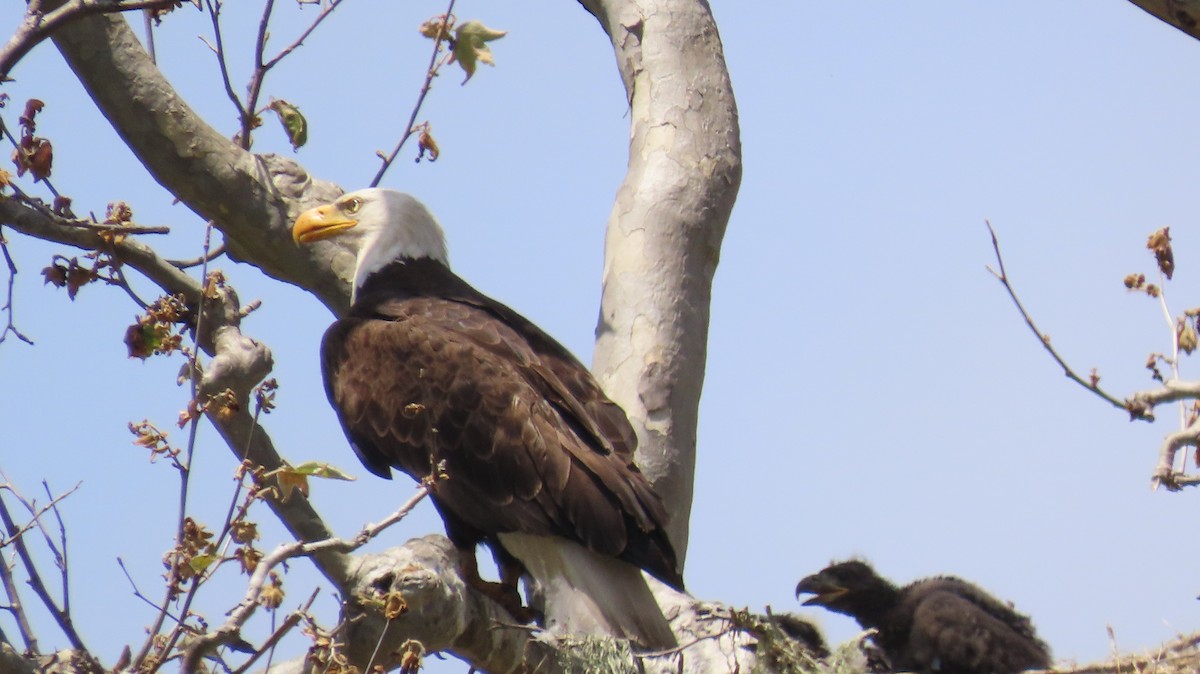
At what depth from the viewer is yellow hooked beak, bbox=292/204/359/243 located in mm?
5930

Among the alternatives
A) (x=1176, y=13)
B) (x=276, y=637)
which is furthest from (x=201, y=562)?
(x=1176, y=13)

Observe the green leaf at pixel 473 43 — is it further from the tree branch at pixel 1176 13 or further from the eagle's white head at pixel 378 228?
the tree branch at pixel 1176 13

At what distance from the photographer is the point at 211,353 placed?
446 cm

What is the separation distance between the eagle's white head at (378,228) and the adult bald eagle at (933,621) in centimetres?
250

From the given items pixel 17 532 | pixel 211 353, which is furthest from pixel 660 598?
pixel 17 532

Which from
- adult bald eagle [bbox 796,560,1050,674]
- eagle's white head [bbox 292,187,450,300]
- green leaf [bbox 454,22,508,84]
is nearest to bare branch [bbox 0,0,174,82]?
green leaf [bbox 454,22,508,84]

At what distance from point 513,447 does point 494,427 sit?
9cm

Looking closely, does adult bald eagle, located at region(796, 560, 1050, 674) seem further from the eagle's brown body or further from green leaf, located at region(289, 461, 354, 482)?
green leaf, located at region(289, 461, 354, 482)

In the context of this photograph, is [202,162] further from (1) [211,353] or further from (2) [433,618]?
(2) [433,618]

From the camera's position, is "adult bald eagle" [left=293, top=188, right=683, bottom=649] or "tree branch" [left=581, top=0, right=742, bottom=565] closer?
"adult bald eagle" [left=293, top=188, right=683, bottom=649]

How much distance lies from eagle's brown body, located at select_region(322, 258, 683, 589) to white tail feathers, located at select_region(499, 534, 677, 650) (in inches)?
3.4

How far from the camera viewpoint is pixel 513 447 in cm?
480

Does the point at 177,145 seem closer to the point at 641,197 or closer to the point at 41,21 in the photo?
the point at 641,197

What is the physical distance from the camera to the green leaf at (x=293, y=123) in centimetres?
557
